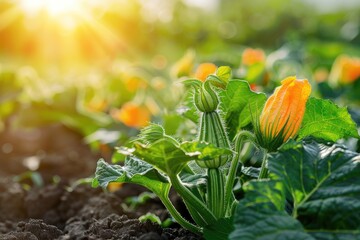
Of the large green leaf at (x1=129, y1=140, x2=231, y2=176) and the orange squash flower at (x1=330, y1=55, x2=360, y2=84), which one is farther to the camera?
the orange squash flower at (x1=330, y1=55, x2=360, y2=84)

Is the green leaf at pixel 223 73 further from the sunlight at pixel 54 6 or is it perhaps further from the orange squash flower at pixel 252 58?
the sunlight at pixel 54 6

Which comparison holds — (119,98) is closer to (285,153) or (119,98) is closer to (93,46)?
(285,153)

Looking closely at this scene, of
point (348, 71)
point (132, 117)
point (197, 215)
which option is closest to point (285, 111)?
point (197, 215)

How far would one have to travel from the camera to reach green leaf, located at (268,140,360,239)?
1621mm

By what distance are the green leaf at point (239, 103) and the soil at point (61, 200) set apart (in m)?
0.40

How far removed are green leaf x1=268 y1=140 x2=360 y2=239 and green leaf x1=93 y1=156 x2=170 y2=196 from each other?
37 cm

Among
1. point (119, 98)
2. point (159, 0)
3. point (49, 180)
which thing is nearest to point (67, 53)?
point (159, 0)

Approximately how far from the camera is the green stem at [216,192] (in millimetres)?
1906

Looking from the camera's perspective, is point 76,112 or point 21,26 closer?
point 76,112

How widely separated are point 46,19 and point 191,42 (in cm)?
303

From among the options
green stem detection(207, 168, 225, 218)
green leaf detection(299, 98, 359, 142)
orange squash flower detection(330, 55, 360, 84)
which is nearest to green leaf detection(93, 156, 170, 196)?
green stem detection(207, 168, 225, 218)

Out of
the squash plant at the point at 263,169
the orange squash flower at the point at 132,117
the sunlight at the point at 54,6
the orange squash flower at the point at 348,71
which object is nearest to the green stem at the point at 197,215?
the squash plant at the point at 263,169

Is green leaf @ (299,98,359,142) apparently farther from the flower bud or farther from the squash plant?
the flower bud

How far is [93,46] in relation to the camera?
13.6 metres
